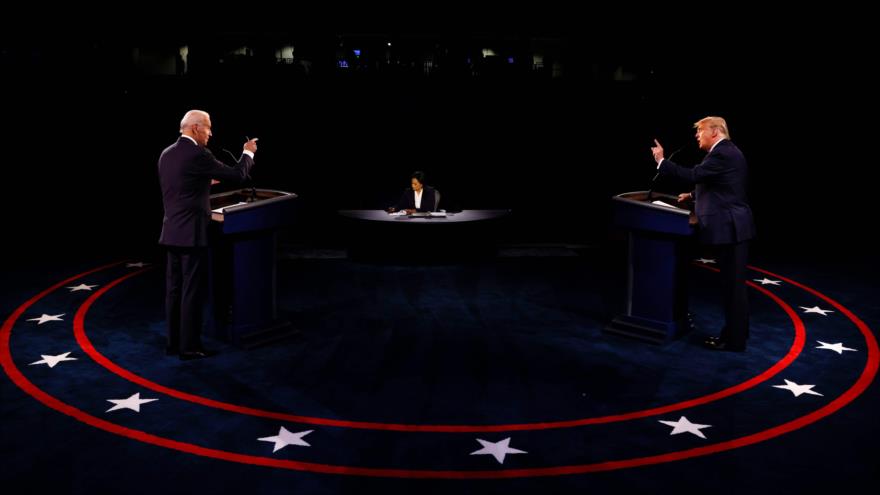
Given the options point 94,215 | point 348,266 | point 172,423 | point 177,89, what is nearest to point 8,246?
point 94,215

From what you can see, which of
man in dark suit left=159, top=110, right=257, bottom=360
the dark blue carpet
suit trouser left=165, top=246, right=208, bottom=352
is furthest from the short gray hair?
the dark blue carpet

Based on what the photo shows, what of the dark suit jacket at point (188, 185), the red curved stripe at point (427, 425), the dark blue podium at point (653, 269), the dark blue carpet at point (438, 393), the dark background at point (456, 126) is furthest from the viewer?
the dark background at point (456, 126)

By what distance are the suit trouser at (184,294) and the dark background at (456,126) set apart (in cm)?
530

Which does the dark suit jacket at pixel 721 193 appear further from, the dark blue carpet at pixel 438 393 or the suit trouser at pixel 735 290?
the dark blue carpet at pixel 438 393

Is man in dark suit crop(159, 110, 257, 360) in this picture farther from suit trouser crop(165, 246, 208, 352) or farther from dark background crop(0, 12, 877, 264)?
dark background crop(0, 12, 877, 264)

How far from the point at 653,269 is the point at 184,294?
12.5 ft

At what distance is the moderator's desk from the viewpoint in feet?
30.8

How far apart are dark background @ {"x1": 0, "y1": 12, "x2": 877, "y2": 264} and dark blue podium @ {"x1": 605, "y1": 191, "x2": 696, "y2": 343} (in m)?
5.02

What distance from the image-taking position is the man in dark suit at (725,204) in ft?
19.0

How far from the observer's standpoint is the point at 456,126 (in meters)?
12.4

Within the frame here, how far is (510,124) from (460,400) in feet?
26.3

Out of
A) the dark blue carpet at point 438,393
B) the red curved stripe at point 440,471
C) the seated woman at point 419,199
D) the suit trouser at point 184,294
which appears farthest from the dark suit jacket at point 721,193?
the seated woman at point 419,199

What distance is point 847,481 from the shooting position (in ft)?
13.0

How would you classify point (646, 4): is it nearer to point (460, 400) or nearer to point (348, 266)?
point (348, 266)
